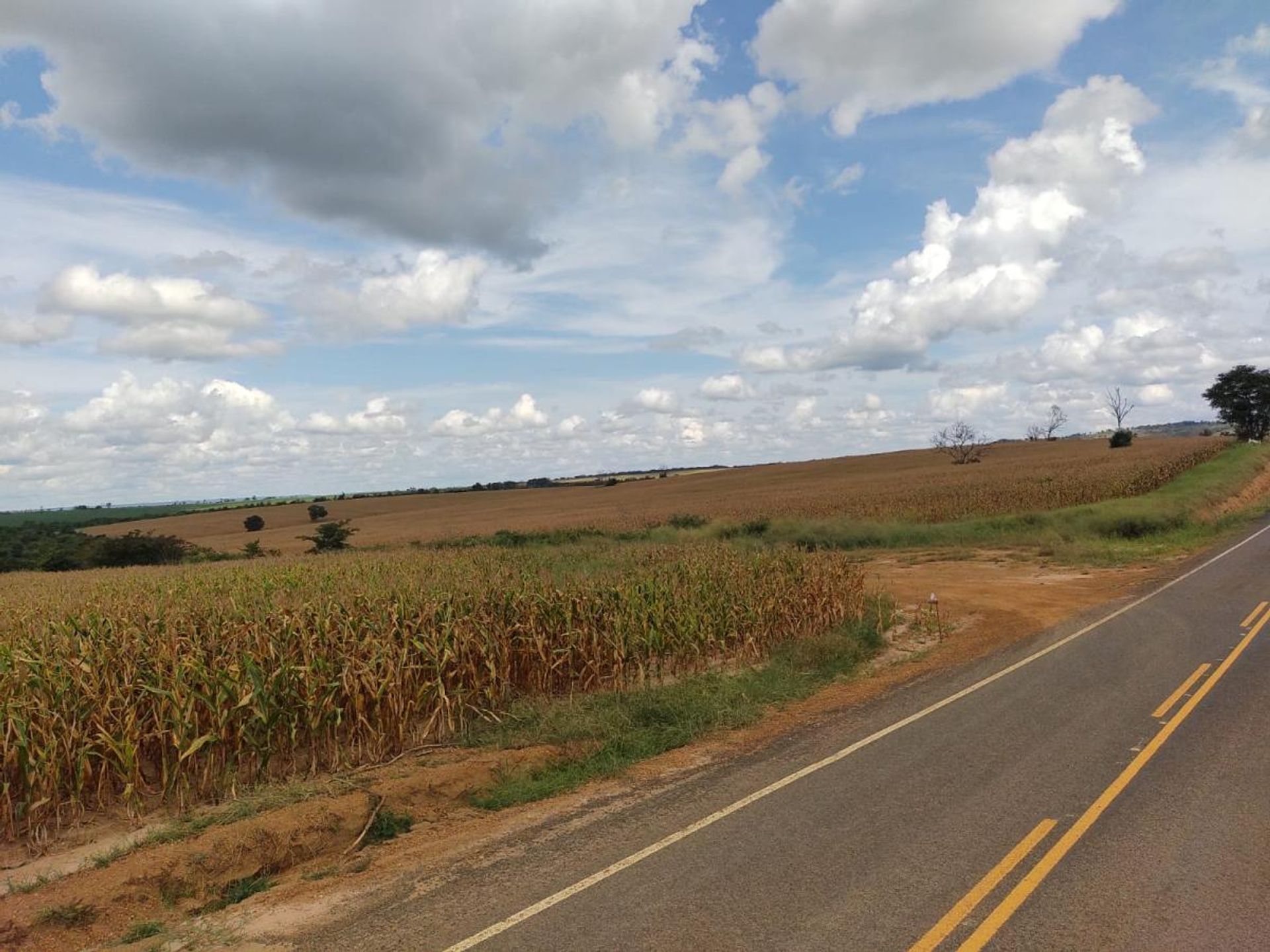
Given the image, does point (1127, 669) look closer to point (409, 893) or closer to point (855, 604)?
point (855, 604)

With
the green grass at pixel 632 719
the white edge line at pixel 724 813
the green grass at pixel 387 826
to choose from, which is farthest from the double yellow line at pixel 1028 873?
the green grass at pixel 387 826

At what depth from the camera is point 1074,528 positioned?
32.5 metres

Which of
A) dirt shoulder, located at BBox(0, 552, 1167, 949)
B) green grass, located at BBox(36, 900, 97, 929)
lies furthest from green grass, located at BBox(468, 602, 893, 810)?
green grass, located at BBox(36, 900, 97, 929)

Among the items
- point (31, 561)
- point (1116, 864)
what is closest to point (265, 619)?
point (1116, 864)

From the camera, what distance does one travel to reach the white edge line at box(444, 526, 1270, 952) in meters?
5.39

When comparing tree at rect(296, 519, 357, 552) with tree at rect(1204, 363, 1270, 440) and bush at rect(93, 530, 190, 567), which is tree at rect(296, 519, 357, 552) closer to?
bush at rect(93, 530, 190, 567)

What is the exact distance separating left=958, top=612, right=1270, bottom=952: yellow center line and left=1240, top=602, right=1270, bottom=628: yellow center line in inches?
226

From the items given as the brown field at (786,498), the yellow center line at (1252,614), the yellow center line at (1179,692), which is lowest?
the yellow center line at (1252,614)

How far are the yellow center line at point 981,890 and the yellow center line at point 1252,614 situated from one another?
10.9m

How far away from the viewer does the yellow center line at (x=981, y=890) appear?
4.95 metres

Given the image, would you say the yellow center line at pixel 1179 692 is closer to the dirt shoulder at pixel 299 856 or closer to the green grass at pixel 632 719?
the dirt shoulder at pixel 299 856

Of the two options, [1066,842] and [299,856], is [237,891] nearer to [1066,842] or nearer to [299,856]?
[299,856]

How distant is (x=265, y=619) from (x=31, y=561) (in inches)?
2040

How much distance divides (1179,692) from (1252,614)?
23.1 ft
